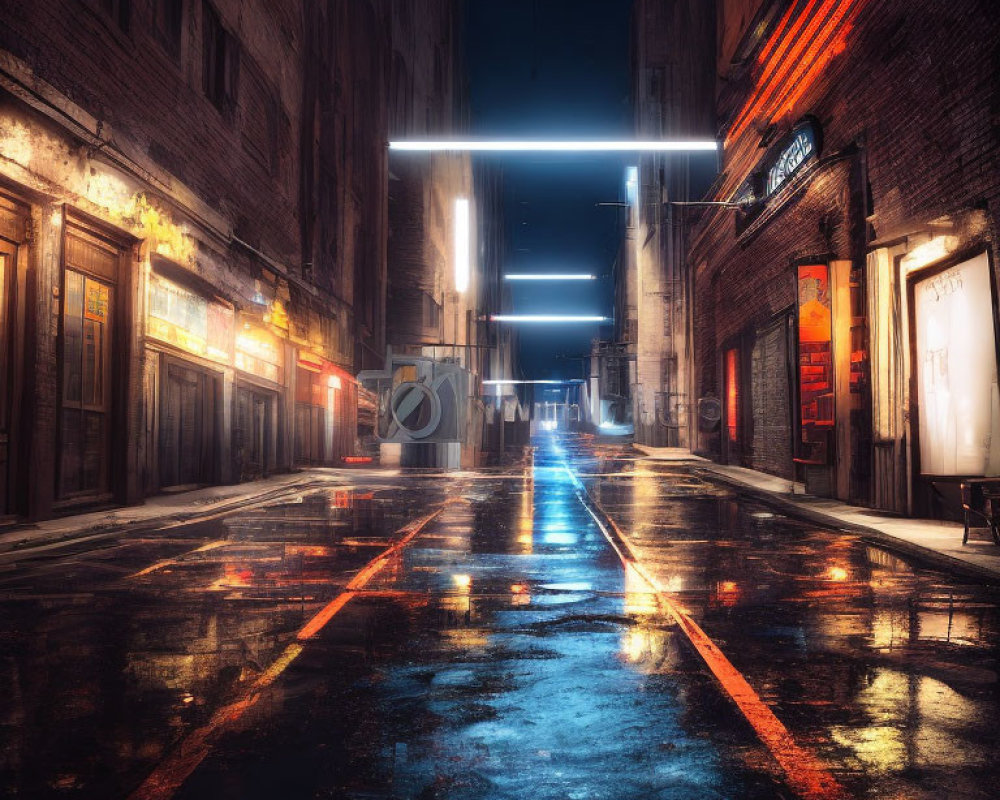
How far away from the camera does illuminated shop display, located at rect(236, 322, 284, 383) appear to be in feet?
77.8

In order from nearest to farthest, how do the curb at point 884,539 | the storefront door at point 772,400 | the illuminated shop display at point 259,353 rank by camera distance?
the curb at point 884,539 → the illuminated shop display at point 259,353 → the storefront door at point 772,400

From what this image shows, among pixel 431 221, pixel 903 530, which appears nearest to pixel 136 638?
pixel 903 530

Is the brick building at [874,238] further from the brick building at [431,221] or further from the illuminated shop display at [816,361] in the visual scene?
the brick building at [431,221]

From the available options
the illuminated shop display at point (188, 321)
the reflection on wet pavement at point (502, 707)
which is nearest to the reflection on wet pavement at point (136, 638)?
the reflection on wet pavement at point (502, 707)

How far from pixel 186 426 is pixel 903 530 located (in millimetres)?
14677

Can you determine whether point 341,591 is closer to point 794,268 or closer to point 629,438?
point 794,268

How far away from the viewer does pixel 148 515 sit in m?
14.7

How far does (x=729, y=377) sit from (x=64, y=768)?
30266 millimetres

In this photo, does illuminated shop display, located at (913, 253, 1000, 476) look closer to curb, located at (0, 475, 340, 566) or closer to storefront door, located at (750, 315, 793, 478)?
storefront door, located at (750, 315, 793, 478)

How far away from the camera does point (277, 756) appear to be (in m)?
3.94

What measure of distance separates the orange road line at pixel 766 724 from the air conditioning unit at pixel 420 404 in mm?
25151

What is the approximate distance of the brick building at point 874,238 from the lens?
533 inches

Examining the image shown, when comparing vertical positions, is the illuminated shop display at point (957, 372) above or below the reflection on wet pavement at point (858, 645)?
above

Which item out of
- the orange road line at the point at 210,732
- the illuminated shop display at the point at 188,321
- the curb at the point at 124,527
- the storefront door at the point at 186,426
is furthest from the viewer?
the storefront door at the point at 186,426
